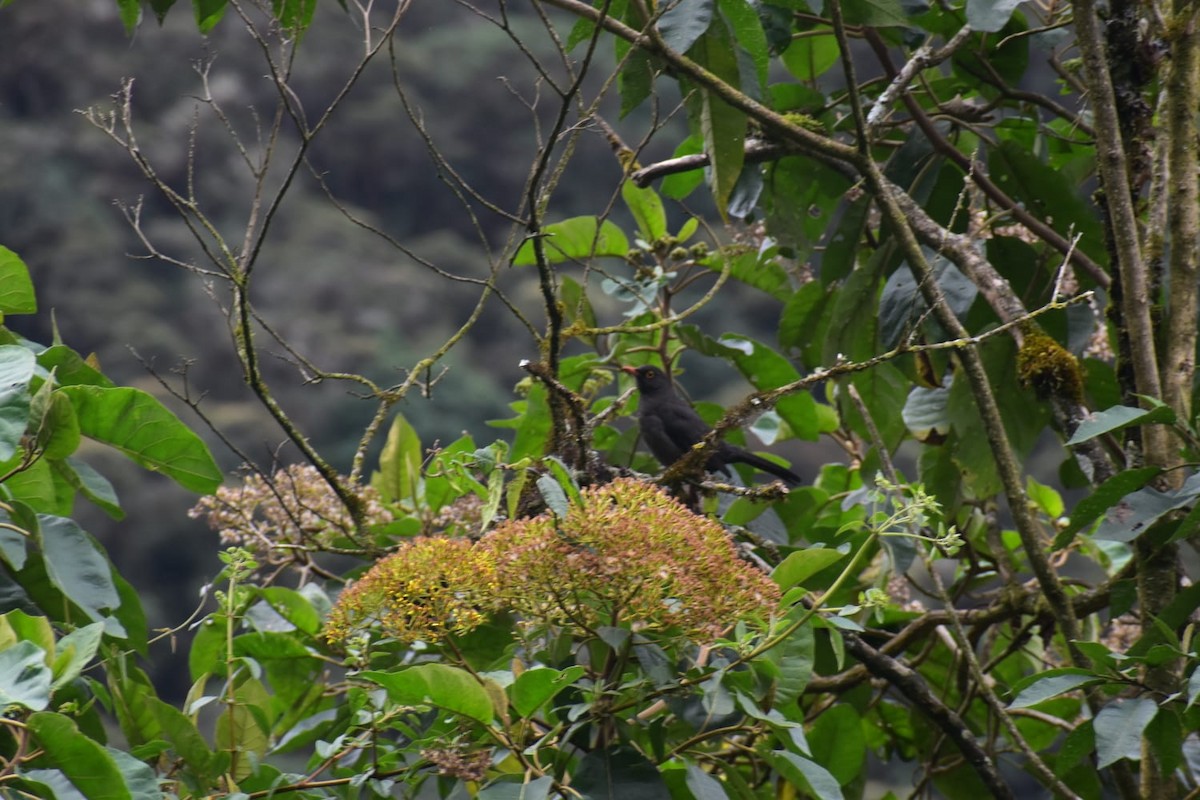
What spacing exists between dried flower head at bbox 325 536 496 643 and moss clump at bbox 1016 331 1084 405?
52.8 inches

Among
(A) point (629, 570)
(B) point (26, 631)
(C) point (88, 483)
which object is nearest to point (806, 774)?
(A) point (629, 570)

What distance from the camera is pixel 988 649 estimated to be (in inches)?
142

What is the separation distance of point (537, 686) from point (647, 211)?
186 cm

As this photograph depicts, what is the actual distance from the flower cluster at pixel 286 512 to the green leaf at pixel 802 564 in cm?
115

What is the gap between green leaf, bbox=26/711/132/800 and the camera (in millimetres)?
1627

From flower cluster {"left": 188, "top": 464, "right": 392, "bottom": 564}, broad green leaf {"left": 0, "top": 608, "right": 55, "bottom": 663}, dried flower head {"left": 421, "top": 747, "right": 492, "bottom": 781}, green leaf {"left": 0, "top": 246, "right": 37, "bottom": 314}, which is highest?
green leaf {"left": 0, "top": 246, "right": 37, "bottom": 314}

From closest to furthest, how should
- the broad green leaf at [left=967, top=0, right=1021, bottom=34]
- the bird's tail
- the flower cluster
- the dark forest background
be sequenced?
the broad green leaf at [left=967, top=0, right=1021, bottom=34], the flower cluster, the bird's tail, the dark forest background

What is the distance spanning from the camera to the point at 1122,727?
188cm

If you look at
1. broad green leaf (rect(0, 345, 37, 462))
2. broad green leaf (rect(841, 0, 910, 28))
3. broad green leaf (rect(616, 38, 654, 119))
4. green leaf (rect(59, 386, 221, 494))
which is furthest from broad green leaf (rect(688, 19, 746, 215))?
broad green leaf (rect(0, 345, 37, 462))

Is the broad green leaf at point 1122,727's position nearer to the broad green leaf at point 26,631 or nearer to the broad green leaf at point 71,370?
the broad green leaf at point 26,631

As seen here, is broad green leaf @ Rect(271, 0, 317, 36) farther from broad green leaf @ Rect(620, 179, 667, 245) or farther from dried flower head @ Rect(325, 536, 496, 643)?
dried flower head @ Rect(325, 536, 496, 643)

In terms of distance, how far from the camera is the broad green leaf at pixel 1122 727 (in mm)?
1844

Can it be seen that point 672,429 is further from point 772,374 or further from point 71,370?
point 71,370

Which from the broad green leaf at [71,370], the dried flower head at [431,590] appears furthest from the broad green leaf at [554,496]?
the broad green leaf at [71,370]
